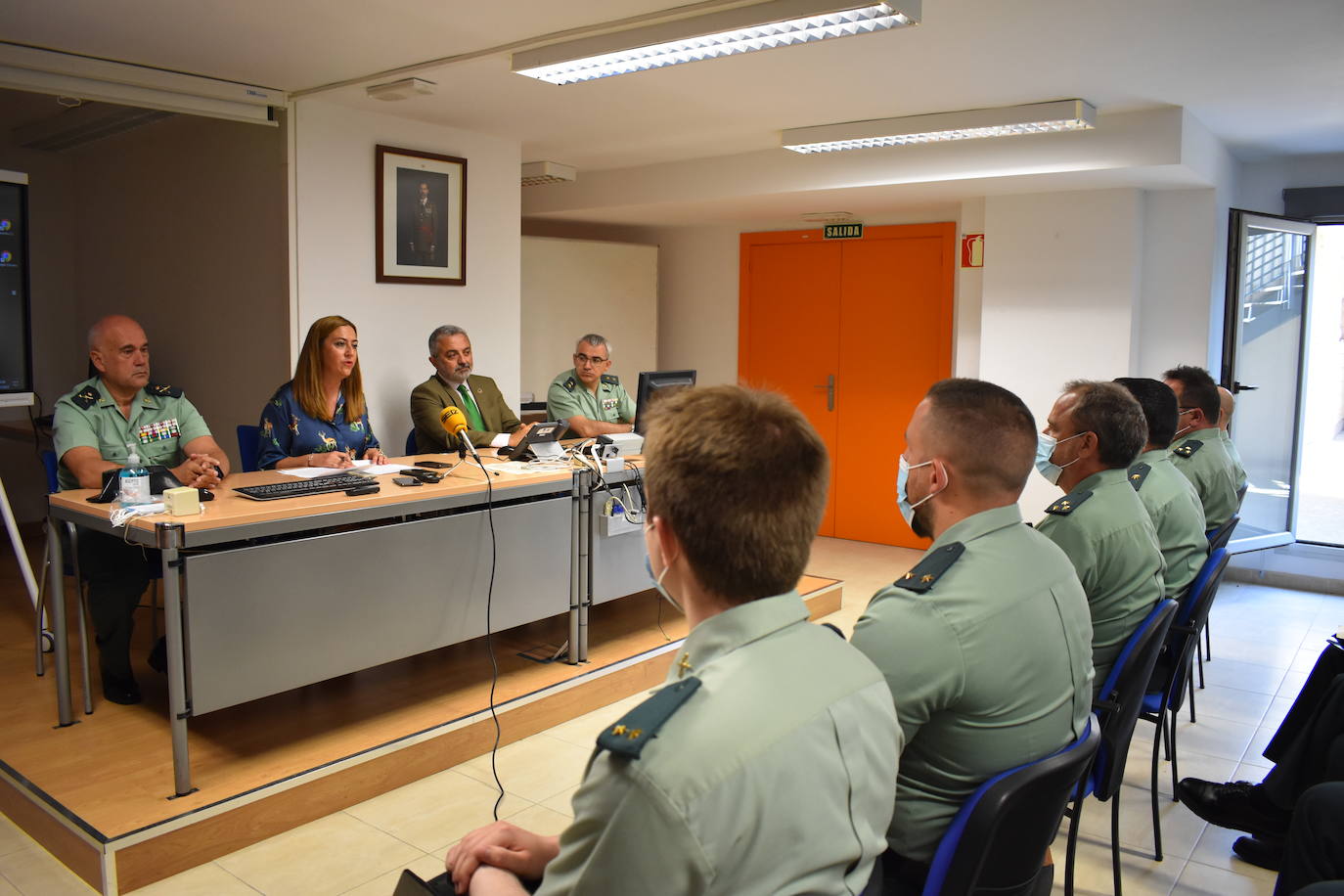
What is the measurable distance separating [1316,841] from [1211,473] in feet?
7.54

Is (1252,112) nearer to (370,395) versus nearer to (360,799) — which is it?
(370,395)

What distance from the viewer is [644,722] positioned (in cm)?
99

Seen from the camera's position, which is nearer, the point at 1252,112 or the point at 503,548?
the point at 503,548

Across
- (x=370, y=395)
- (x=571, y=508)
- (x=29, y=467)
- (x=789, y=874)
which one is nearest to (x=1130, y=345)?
(x=571, y=508)

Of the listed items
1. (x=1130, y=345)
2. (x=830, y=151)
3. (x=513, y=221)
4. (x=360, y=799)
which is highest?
(x=830, y=151)

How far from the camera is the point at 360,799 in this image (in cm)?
305

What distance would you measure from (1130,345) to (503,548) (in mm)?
3917

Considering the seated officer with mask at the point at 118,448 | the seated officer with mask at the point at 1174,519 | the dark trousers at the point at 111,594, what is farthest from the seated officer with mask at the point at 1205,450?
the dark trousers at the point at 111,594

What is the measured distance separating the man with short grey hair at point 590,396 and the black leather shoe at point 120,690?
8.02 feet

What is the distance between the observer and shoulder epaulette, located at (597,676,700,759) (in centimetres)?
97

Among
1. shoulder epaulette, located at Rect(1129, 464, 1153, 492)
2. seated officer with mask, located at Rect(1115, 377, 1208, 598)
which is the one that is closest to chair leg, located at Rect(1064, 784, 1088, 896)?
seated officer with mask, located at Rect(1115, 377, 1208, 598)

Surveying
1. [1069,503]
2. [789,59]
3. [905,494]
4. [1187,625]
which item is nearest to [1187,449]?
[1187,625]

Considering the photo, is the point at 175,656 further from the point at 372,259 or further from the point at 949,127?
the point at 949,127

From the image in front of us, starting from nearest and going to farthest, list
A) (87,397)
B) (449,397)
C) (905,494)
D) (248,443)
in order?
(905,494)
(87,397)
(248,443)
(449,397)
